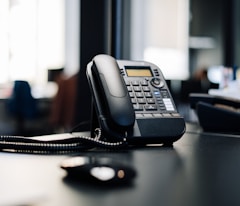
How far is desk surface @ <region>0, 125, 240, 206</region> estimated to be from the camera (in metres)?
0.42

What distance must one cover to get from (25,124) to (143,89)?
395 centimetres

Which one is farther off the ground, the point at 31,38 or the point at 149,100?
the point at 31,38

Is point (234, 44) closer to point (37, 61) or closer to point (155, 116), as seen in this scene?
point (37, 61)

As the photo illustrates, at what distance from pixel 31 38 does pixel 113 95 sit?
4.18 metres

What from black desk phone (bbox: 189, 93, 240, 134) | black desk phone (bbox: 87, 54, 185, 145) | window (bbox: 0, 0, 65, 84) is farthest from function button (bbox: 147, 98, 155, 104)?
window (bbox: 0, 0, 65, 84)

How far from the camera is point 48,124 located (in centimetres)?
459

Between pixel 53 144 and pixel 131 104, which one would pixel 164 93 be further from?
pixel 53 144

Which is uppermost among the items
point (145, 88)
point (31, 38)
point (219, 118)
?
point (31, 38)

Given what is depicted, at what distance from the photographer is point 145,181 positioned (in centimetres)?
51

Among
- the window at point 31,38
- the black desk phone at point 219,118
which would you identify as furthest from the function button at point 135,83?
the window at point 31,38

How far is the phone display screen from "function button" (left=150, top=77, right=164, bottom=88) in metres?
0.02

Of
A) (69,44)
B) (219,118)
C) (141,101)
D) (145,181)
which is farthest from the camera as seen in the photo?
(69,44)

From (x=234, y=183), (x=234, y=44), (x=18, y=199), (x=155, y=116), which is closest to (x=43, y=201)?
(x=18, y=199)

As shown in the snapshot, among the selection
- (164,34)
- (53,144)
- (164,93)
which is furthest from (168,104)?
(164,34)
